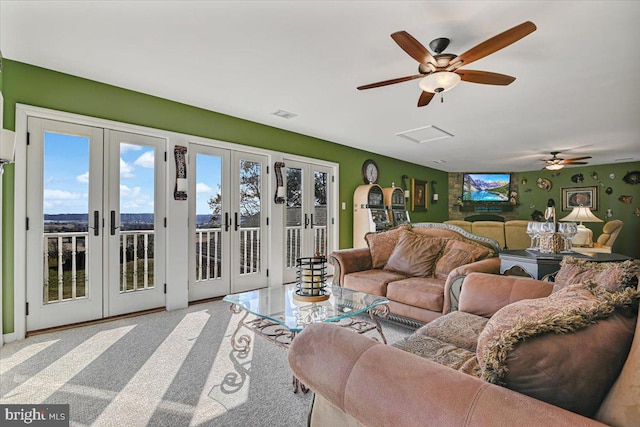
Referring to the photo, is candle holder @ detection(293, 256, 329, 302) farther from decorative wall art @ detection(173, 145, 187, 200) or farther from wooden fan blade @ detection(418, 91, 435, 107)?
decorative wall art @ detection(173, 145, 187, 200)

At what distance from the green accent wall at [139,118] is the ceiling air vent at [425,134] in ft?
1.01

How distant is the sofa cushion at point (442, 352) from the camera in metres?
1.36

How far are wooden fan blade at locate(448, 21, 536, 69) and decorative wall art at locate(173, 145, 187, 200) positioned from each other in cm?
298

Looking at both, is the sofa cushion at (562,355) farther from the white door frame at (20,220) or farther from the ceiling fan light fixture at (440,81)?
the white door frame at (20,220)

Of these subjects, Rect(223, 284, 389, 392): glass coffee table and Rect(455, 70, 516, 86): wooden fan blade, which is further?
Rect(455, 70, 516, 86): wooden fan blade

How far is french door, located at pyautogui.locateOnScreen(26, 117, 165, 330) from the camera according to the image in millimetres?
2854

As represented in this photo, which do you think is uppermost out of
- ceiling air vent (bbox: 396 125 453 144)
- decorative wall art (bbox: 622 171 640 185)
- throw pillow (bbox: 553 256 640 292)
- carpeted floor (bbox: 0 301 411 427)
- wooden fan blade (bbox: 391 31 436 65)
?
ceiling air vent (bbox: 396 125 453 144)

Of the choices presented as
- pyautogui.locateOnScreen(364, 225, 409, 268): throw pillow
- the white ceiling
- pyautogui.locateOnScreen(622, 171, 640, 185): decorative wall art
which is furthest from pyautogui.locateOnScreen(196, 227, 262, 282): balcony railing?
pyautogui.locateOnScreen(622, 171, 640, 185): decorative wall art

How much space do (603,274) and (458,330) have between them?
741mm

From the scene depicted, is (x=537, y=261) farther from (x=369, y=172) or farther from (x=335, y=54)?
(x=369, y=172)

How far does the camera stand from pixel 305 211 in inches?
201

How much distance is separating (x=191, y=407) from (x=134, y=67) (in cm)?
281

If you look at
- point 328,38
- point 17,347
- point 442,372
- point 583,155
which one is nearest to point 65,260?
point 17,347

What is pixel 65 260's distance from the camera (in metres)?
3.01
